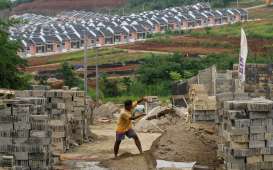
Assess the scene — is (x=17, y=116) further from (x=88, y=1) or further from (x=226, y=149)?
(x=88, y=1)

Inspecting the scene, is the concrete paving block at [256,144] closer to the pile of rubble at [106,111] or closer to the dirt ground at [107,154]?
the dirt ground at [107,154]

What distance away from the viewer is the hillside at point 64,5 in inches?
4555

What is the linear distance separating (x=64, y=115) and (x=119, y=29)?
63.1 m

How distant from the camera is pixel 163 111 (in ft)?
63.3

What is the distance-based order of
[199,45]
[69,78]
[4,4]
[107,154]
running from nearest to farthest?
[107,154] → [4,4] → [69,78] → [199,45]

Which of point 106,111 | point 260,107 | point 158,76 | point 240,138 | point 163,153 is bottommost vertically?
point 158,76

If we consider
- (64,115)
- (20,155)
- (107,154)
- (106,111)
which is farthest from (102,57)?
(20,155)

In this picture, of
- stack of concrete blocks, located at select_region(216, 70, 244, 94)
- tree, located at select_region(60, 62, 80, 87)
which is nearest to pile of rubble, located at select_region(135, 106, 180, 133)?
stack of concrete blocks, located at select_region(216, 70, 244, 94)

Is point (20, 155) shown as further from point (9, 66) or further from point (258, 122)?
point (9, 66)

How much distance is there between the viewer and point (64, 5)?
117875mm

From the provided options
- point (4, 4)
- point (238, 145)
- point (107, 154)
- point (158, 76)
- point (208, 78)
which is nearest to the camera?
point (238, 145)

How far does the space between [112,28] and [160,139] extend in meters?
65.4

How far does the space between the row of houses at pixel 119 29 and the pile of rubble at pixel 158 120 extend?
48.9 meters

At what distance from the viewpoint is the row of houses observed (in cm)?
7238
